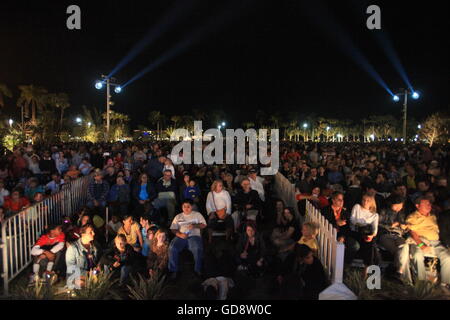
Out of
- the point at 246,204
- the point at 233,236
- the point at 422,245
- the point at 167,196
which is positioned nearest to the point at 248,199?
the point at 246,204

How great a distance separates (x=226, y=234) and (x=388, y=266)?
8.86ft

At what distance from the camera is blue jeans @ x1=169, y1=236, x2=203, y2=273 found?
522cm

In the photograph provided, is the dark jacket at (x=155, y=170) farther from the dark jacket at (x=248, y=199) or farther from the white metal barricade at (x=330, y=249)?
the white metal barricade at (x=330, y=249)

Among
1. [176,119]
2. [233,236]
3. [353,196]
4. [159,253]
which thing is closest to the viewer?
[159,253]

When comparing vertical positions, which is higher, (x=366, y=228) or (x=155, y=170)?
(x=155, y=170)

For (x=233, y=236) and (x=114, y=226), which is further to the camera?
(x=233, y=236)

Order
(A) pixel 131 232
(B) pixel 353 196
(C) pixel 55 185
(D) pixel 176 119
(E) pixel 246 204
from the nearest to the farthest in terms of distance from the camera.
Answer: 1. (A) pixel 131 232
2. (E) pixel 246 204
3. (B) pixel 353 196
4. (C) pixel 55 185
5. (D) pixel 176 119

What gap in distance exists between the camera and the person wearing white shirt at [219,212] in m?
6.41

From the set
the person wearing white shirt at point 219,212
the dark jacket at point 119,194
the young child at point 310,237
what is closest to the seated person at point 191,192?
the person wearing white shirt at point 219,212

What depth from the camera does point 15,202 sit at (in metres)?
6.22

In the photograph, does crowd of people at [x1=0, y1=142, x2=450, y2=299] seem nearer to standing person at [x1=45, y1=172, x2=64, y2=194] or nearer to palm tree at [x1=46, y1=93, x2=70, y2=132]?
standing person at [x1=45, y1=172, x2=64, y2=194]

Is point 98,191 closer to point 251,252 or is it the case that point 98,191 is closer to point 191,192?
point 191,192

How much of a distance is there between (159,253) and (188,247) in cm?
51
